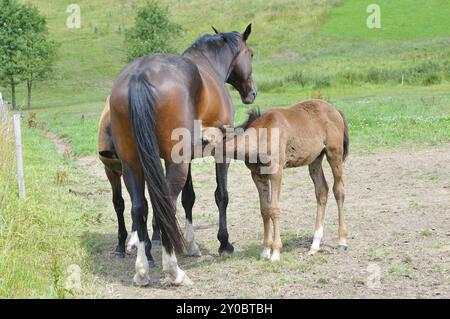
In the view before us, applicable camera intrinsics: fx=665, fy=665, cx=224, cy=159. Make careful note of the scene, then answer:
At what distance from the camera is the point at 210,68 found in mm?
7867

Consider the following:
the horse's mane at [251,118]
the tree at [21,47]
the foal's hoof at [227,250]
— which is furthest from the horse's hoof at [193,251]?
the tree at [21,47]

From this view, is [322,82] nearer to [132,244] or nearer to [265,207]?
[132,244]

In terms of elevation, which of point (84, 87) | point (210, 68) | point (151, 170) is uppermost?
point (210, 68)

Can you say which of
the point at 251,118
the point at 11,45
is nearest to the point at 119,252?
the point at 251,118

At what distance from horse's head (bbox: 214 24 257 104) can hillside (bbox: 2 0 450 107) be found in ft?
82.6

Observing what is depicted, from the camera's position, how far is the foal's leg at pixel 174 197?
20.2 ft

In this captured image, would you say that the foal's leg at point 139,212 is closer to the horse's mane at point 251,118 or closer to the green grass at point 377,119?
the horse's mane at point 251,118

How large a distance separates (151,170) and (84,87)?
3762 centimetres

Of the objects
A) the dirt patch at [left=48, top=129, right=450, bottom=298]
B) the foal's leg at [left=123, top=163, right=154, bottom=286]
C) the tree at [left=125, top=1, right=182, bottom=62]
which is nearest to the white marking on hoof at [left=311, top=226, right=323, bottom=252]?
the dirt patch at [left=48, top=129, right=450, bottom=298]

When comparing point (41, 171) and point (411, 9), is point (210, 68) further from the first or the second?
point (411, 9)

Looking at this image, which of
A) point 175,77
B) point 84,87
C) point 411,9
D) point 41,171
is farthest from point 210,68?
point 411,9

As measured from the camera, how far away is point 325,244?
24.9ft

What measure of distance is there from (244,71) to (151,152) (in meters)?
3.14

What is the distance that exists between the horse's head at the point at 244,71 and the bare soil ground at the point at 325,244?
174 cm
